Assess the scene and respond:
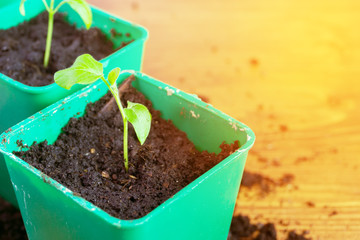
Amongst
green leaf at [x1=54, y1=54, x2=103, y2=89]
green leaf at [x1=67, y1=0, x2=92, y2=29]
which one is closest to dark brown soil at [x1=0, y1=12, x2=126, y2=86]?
green leaf at [x1=67, y1=0, x2=92, y2=29]

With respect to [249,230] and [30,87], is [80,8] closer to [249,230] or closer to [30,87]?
[30,87]

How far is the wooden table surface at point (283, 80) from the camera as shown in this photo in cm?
119

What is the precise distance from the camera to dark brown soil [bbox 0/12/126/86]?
1104 mm

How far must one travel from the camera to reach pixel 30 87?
94 centimetres

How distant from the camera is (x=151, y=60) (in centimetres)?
154

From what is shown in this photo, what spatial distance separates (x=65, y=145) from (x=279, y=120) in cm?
66

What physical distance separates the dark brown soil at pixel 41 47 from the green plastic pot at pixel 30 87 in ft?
0.07

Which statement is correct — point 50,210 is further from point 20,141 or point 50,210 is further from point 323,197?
point 323,197

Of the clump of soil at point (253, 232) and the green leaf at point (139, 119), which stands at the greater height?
the green leaf at point (139, 119)

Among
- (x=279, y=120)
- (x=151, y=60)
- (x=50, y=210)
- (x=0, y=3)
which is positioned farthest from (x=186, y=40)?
(x=50, y=210)

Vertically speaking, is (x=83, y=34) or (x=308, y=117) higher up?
(x=83, y=34)

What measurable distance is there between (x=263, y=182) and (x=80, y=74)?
1.90 feet

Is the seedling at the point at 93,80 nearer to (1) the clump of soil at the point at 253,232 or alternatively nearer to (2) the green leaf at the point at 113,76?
(2) the green leaf at the point at 113,76

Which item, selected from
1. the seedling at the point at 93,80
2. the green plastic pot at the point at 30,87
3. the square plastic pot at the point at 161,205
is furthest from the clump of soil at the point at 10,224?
the seedling at the point at 93,80
